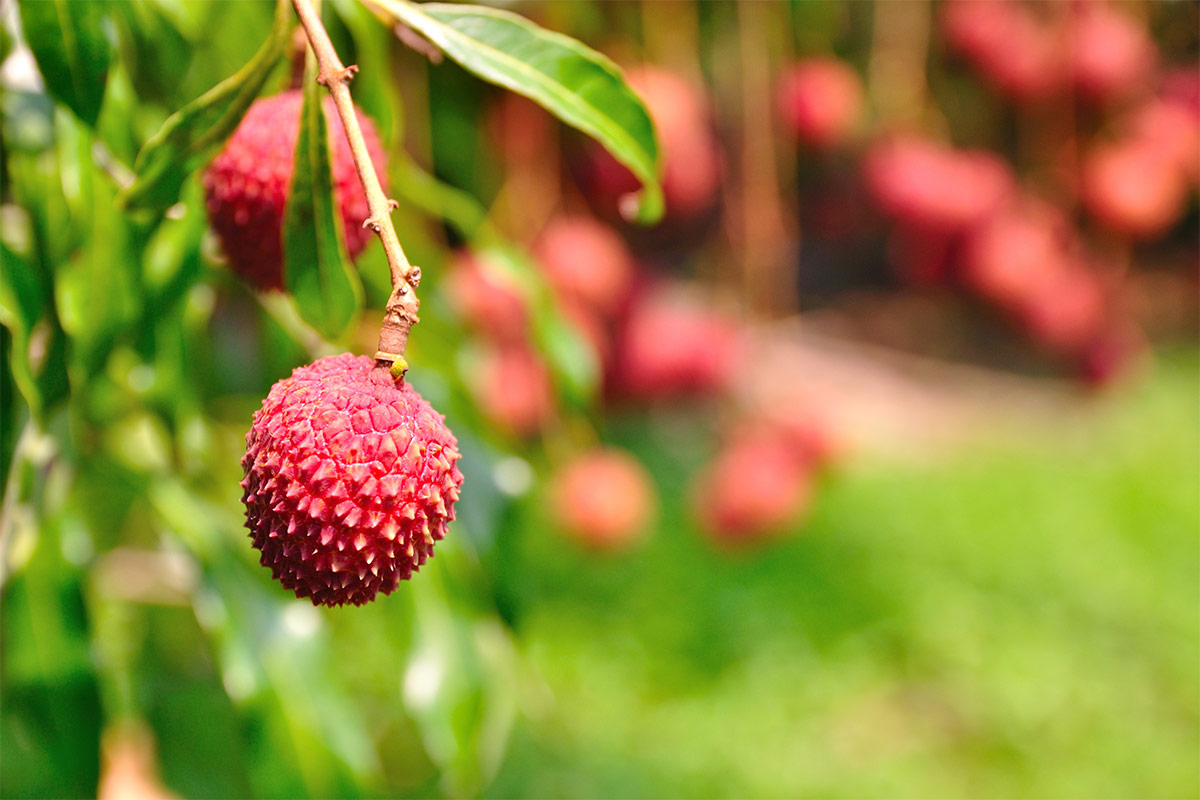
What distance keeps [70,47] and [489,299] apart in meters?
0.70

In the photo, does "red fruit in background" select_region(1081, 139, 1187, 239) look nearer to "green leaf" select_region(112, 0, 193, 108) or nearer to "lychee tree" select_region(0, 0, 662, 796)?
"lychee tree" select_region(0, 0, 662, 796)

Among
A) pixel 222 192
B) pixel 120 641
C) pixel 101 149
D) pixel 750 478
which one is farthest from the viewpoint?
pixel 120 641

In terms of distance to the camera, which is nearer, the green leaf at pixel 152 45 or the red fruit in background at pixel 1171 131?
the green leaf at pixel 152 45

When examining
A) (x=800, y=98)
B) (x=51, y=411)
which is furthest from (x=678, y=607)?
(x=51, y=411)

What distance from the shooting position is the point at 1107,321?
170cm

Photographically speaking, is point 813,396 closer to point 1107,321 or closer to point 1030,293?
point 1030,293

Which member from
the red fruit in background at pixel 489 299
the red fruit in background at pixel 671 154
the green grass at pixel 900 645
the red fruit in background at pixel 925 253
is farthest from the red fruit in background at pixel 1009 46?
the red fruit in background at pixel 489 299

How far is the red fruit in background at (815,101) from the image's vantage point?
4.37 feet

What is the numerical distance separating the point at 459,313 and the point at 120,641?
1.10m

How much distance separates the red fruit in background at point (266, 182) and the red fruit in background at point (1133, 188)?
1279 millimetres

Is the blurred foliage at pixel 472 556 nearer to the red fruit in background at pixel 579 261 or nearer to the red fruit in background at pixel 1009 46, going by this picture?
the red fruit in background at pixel 579 261

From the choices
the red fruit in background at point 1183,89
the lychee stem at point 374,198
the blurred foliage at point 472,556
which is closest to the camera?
the lychee stem at point 374,198

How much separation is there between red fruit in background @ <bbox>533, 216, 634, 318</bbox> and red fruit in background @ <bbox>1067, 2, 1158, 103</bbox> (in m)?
0.70

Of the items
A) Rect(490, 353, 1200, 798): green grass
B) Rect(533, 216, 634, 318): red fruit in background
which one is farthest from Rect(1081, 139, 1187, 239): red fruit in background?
Rect(533, 216, 634, 318): red fruit in background
